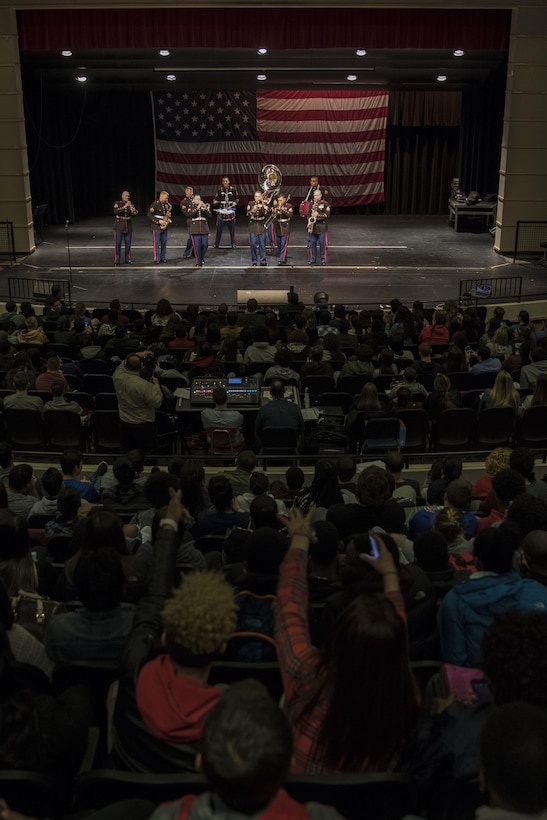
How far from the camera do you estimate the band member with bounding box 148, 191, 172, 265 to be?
55.9 feet

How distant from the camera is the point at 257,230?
16.9 m

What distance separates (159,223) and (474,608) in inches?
564

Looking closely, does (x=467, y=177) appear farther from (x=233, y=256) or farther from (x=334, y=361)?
(x=334, y=361)

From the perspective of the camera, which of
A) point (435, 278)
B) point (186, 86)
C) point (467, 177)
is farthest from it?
point (467, 177)

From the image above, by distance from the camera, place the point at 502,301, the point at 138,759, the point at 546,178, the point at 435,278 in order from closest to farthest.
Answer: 1. the point at 138,759
2. the point at 502,301
3. the point at 435,278
4. the point at 546,178

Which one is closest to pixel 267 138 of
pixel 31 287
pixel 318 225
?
pixel 318 225

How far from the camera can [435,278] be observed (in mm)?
16234

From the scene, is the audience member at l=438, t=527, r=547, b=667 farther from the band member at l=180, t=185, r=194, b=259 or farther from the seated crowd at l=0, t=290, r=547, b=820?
the band member at l=180, t=185, r=194, b=259

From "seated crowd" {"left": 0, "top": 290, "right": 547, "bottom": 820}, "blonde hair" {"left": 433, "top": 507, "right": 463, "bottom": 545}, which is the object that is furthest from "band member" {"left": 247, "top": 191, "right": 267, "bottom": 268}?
"blonde hair" {"left": 433, "top": 507, "right": 463, "bottom": 545}

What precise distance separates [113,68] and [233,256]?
4089 mm

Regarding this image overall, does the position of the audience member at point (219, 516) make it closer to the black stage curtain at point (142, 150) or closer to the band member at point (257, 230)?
the band member at point (257, 230)

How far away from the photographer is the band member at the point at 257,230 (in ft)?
55.4

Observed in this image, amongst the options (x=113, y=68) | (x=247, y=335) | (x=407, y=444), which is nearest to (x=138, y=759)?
(x=407, y=444)

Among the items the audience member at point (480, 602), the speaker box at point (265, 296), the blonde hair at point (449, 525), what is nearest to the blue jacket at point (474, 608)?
the audience member at point (480, 602)
